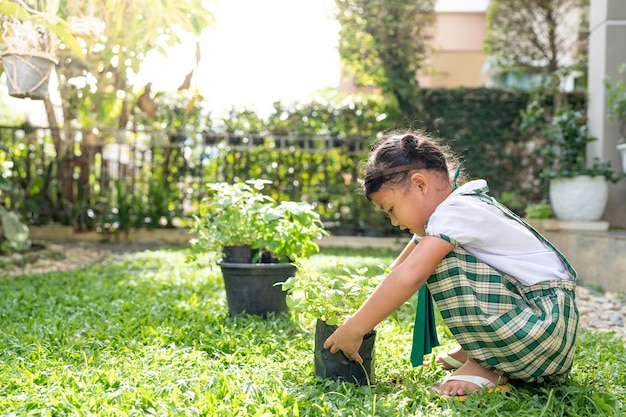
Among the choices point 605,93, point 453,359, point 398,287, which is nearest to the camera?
point 398,287

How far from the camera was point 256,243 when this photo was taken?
291cm

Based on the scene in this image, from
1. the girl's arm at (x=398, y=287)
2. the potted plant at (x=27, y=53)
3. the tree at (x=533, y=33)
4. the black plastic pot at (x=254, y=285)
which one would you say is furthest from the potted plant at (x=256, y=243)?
the tree at (x=533, y=33)

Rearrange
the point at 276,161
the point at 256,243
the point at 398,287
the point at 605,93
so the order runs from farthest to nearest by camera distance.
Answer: the point at 276,161 < the point at 605,93 < the point at 256,243 < the point at 398,287

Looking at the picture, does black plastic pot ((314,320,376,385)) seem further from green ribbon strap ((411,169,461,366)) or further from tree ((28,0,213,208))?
tree ((28,0,213,208))

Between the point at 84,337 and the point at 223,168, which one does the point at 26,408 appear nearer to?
the point at 84,337

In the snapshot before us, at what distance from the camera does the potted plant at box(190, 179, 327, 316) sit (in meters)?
2.89

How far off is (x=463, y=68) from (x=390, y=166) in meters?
16.4

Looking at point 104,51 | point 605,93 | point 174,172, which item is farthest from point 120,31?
point 605,93

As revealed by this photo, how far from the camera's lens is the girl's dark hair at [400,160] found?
196 centimetres

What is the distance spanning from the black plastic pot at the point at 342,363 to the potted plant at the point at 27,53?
6.93ft

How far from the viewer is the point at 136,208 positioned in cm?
750

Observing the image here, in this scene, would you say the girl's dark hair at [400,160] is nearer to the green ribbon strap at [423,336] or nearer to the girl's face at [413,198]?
the girl's face at [413,198]

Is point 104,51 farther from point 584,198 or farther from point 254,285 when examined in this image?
point 584,198

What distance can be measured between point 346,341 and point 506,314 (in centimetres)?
50
